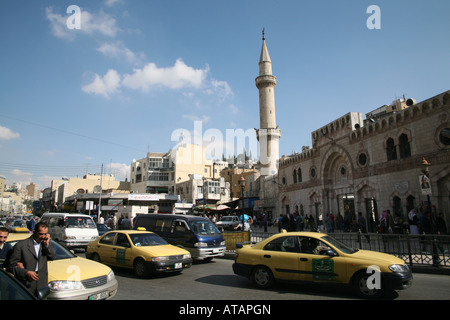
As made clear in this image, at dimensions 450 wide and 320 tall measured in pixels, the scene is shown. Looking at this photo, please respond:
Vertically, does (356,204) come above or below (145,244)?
above

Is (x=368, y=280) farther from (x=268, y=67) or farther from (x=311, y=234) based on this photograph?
(x=268, y=67)

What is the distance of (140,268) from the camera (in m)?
8.44

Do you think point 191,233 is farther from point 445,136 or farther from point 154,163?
point 154,163

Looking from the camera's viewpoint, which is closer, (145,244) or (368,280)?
(368,280)

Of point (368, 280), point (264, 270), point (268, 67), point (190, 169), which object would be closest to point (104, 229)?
point (264, 270)

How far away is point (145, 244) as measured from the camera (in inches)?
359

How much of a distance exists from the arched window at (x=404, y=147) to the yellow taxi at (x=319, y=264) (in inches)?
562

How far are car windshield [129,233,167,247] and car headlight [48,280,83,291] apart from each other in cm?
366

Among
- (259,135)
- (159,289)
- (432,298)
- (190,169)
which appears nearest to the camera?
(432,298)

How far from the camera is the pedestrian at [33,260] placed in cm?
439

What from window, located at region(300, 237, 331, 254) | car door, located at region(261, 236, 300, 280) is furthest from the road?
window, located at region(300, 237, 331, 254)

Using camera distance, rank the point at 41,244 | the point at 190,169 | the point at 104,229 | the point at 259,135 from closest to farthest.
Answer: the point at 41,244, the point at 104,229, the point at 259,135, the point at 190,169

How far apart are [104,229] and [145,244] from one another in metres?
11.4

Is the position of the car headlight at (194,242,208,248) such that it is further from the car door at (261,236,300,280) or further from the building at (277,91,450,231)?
the building at (277,91,450,231)
